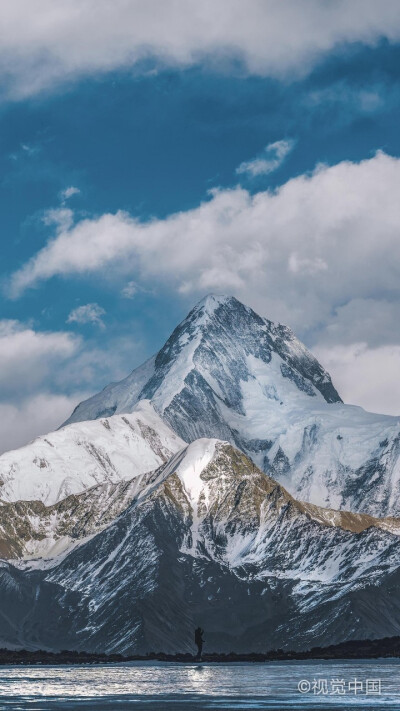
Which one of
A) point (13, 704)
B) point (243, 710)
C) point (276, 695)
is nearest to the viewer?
point (243, 710)

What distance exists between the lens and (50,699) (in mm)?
188625

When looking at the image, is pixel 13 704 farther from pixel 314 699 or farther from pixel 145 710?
pixel 314 699

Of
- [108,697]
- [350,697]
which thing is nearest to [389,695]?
[350,697]

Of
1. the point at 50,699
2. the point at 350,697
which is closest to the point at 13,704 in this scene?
the point at 50,699

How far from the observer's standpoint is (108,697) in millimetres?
193625

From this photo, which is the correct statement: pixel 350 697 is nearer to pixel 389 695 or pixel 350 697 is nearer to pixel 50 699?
pixel 389 695

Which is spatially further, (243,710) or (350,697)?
(350,697)

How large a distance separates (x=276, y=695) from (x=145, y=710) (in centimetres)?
2600

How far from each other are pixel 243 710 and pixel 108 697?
32.6 m

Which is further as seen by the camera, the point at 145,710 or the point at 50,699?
the point at 50,699

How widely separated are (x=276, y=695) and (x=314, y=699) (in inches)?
337

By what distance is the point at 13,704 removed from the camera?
17775 cm

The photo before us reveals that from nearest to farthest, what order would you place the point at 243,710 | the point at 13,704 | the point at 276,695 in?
the point at 243,710 < the point at 13,704 < the point at 276,695

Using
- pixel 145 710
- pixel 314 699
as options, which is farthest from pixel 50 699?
pixel 314 699
